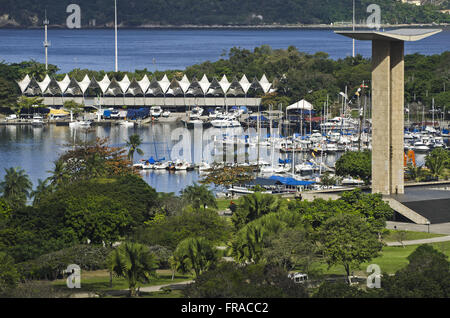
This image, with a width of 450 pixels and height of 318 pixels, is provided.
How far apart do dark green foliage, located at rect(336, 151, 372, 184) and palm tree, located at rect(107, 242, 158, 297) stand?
108ft

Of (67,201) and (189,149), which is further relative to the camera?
(189,149)

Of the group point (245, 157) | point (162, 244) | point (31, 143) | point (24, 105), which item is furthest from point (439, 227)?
point (24, 105)

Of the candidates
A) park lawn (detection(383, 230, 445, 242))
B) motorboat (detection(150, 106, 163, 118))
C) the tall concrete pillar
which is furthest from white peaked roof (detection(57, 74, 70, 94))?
park lawn (detection(383, 230, 445, 242))

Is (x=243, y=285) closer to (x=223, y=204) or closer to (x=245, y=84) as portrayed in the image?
(x=223, y=204)

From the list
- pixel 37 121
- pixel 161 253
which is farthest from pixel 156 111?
pixel 161 253

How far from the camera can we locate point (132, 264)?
45375 mm

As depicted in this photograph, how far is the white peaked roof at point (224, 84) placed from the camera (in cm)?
14894

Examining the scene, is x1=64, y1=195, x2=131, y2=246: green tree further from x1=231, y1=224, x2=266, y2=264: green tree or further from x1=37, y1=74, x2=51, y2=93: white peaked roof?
x1=37, y1=74, x2=51, y2=93: white peaked roof

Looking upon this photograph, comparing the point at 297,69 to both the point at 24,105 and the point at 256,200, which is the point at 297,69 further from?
the point at 256,200

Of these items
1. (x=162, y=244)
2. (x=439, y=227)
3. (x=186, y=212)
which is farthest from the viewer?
(x=439, y=227)

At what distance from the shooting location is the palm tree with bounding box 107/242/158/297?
4538 cm

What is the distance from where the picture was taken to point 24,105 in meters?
141
